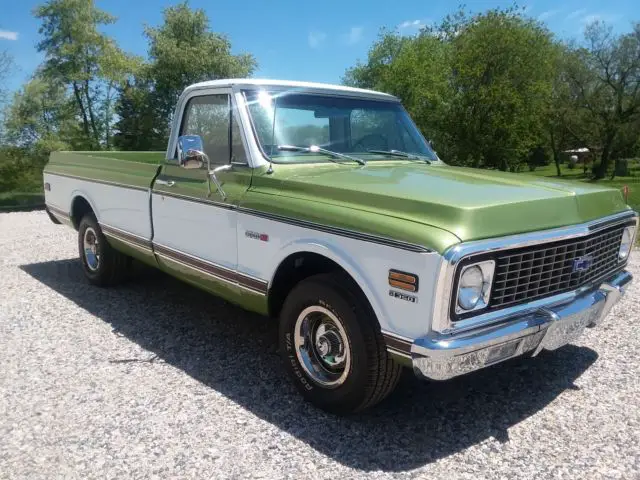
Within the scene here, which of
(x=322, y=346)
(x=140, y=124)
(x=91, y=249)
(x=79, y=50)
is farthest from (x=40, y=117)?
(x=322, y=346)

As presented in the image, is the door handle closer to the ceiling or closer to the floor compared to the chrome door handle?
closer to the floor

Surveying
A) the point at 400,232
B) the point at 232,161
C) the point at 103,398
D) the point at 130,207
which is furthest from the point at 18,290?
the point at 400,232

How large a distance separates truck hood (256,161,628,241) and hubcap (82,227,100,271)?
Result: 126 inches

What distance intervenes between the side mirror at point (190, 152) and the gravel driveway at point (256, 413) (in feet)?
4.86

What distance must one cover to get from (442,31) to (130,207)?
1070 inches

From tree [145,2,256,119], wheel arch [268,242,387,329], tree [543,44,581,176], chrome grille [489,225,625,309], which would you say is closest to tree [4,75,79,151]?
tree [145,2,256,119]

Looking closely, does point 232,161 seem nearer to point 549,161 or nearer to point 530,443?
point 530,443

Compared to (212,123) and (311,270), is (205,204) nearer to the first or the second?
(212,123)

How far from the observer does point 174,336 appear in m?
4.53

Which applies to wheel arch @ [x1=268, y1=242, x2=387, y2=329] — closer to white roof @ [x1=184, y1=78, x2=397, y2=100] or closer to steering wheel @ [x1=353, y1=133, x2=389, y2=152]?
steering wheel @ [x1=353, y1=133, x2=389, y2=152]

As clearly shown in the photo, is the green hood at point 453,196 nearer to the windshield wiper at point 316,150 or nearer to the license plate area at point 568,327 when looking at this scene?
the windshield wiper at point 316,150

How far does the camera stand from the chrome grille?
2717mm

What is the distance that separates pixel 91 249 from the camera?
19.9ft

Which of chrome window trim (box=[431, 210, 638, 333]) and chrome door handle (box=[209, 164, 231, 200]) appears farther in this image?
chrome door handle (box=[209, 164, 231, 200])
